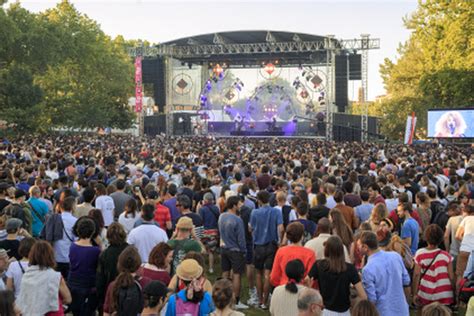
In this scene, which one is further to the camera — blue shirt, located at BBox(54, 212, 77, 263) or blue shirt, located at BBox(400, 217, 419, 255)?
blue shirt, located at BBox(400, 217, 419, 255)

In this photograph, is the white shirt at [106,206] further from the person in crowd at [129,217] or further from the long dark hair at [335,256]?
the long dark hair at [335,256]

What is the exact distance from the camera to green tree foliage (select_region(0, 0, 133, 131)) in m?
31.7

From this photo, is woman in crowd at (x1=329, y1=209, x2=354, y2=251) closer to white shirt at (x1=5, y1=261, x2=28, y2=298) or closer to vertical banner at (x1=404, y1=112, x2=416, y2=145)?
white shirt at (x1=5, y1=261, x2=28, y2=298)

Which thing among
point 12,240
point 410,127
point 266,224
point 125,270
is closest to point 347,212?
point 266,224

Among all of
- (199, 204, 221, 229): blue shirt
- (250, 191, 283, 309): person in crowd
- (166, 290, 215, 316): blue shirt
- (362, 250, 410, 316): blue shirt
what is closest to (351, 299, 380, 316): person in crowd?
(166, 290, 215, 316): blue shirt

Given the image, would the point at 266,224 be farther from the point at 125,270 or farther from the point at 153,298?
the point at 153,298

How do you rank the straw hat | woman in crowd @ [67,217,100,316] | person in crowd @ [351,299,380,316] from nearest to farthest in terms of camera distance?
1. person in crowd @ [351,299,380,316]
2. the straw hat
3. woman in crowd @ [67,217,100,316]

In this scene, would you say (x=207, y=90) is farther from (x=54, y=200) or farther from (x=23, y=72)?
(x=54, y=200)

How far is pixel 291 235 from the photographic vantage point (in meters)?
4.96

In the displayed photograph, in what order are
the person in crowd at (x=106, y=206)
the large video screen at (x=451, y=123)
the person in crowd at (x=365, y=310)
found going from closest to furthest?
the person in crowd at (x=365, y=310)
the person in crowd at (x=106, y=206)
the large video screen at (x=451, y=123)

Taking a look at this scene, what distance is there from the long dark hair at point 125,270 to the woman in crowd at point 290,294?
3.75 ft

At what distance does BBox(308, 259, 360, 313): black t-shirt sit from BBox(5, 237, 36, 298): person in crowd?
2.55 m

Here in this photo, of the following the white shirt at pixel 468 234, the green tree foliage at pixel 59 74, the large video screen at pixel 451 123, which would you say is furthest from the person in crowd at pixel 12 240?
the green tree foliage at pixel 59 74

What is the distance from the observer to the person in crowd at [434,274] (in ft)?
16.9
